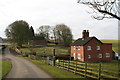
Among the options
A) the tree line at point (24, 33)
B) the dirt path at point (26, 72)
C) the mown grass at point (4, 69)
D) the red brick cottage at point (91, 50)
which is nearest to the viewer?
the dirt path at point (26, 72)

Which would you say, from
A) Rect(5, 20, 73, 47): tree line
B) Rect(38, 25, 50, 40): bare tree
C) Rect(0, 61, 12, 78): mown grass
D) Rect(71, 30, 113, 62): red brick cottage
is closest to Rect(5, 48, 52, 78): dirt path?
Rect(0, 61, 12, 78): mown grass

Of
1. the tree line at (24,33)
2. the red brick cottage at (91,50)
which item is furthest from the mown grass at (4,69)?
the tree line at (24,33)

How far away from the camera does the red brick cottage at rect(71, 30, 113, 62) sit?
4522cm

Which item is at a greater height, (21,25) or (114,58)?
(21,25)

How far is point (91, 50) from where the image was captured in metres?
46.0

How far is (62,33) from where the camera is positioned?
245 feet

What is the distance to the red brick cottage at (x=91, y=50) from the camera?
4522 centimetres

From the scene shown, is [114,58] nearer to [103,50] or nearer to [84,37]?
[103,50]

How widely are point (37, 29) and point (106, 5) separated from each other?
86.6 m

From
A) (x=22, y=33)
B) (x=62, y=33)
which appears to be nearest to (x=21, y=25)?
(x=22, y=33)

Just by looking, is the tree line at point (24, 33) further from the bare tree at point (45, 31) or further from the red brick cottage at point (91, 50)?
the red brick cottage at point (91, 50)

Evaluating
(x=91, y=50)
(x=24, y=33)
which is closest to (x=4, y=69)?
(x=91, y=50)

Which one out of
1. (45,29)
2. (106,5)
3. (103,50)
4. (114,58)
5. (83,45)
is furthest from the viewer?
(45,29)

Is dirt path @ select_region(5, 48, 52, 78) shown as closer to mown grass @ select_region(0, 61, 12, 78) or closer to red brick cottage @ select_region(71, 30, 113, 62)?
mown grass @ select_region(0, 61, 12, 78)
